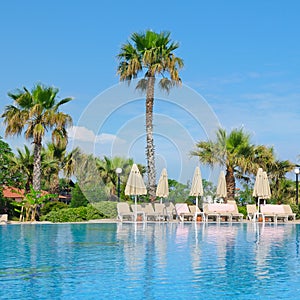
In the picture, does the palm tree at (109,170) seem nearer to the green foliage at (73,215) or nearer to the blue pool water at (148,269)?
the green foliage at (73,215)

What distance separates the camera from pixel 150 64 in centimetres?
2717

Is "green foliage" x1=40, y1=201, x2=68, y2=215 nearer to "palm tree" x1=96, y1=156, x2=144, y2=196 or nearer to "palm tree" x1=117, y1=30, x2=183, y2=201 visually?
"palm tree" x1=117, y1=30, x2=183, y2=201

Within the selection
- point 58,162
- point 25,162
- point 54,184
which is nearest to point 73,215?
point 25,162

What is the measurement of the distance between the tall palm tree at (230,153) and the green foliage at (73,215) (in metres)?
7.31

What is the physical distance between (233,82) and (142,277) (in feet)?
80.0

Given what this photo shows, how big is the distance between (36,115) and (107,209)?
5.73 metres

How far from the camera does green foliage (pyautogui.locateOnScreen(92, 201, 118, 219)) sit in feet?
80.7

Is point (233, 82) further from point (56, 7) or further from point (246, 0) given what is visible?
point (56, 7)

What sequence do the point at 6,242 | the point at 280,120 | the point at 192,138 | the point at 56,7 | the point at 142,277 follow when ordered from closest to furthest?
the point at 142,277 → the point at 6,242 → the point at 56,7 → the point at 280,120 → the point at 192,138

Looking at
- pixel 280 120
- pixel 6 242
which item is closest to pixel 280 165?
pixel 280 120

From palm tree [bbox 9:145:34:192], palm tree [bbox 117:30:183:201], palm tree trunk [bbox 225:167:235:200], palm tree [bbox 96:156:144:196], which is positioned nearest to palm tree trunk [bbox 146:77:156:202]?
palm tree [bbox 117:30:183:201]

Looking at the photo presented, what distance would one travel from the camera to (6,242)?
13234mm

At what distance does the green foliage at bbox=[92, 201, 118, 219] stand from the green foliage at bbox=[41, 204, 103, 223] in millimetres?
209

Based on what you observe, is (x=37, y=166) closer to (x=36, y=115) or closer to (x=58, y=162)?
→ (x=36, y=115)
